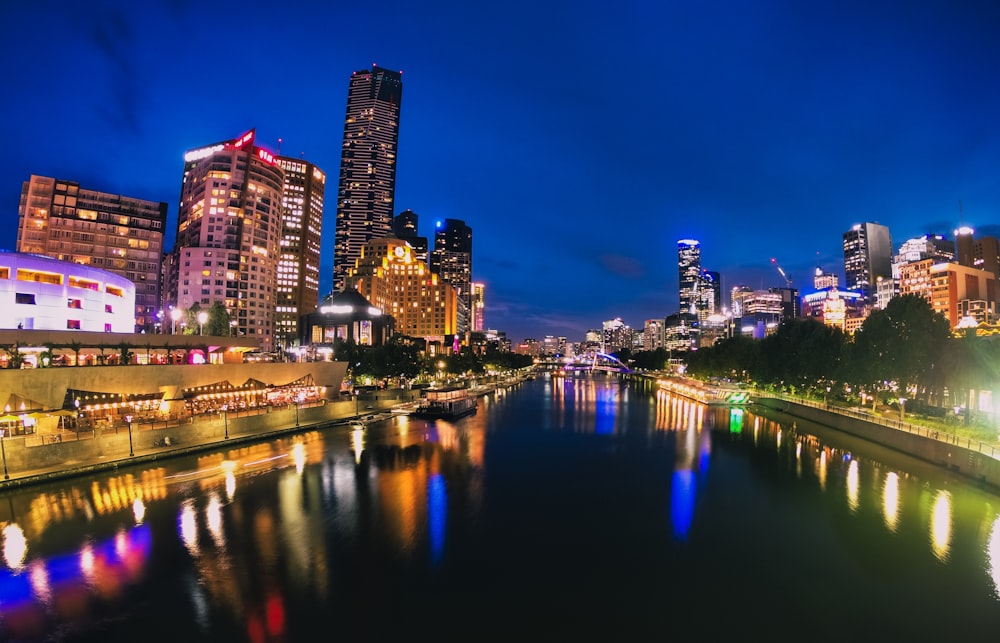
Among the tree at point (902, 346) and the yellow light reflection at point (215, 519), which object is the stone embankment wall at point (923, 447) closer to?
the tree at point (902, 346)

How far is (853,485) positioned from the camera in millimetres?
35281

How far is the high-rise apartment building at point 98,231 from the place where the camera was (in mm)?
120500

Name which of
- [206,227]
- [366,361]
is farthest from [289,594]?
[206,227]

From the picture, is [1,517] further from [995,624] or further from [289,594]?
[995,624]

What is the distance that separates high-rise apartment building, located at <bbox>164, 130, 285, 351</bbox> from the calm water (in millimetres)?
96963

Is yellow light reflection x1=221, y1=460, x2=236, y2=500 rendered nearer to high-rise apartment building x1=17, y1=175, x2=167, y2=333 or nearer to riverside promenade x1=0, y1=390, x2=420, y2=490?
riverside promenade x1=0, y1=390, x2=420, y2=490

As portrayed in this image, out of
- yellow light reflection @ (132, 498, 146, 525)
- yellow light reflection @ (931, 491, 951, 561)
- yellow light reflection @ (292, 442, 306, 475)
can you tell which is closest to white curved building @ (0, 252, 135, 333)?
yellow light reflection @ (292, 442, 306, 475)

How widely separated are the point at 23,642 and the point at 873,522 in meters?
36.2

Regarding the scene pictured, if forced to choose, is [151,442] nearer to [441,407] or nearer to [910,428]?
[441,407]

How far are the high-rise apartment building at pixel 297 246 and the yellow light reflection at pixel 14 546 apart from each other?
448ft

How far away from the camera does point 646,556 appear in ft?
77.9

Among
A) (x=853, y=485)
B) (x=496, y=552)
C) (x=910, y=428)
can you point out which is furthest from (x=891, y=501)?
(x=496, y=552)

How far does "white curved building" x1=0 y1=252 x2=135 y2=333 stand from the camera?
2157 inches

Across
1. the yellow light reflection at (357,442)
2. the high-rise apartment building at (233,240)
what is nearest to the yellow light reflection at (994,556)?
the yellow light reflection at (357,442)
